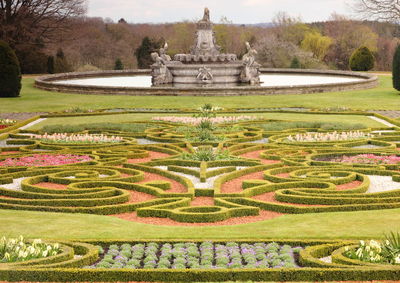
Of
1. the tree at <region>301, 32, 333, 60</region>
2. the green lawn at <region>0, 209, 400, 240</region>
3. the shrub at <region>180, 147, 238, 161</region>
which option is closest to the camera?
the green lawn at <region>0, 209, 400, 240</region>

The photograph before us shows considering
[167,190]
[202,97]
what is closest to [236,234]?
[167,190]

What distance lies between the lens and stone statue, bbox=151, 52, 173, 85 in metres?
36.8

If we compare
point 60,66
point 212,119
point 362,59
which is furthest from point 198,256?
point 60,66

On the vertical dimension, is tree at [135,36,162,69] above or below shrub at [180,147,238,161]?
above

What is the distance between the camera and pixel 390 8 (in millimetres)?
50750

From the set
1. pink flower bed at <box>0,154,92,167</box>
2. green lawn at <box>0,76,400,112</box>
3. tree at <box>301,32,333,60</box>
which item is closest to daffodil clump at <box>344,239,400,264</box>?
pink flower bed at <box>0,154,92,167</box>

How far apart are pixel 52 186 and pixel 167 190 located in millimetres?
2202

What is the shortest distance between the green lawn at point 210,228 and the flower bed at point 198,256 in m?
0.45

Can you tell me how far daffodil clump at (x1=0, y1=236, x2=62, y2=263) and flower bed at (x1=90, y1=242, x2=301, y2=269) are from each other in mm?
582

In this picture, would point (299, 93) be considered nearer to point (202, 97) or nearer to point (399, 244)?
point (202, 97)

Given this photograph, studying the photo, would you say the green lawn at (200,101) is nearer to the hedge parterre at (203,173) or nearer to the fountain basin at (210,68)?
the fountain basin at (210,68)

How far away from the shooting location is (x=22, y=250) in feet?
27.3

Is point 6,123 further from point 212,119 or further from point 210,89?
point 210,89

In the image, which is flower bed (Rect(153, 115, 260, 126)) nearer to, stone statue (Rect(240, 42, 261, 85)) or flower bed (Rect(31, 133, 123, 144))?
flower bed (Rect(31, 133, 123, 144))
